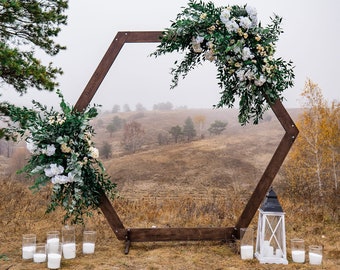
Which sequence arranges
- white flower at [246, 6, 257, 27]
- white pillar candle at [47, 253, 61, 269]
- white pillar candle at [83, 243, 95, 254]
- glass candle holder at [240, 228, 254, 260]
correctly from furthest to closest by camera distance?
white pillar candle at [83, 243, 95, 254] < glass candle holder at [240, 228, 254, 260] < white flower at [246, 6, 257, 27] < white pillar candle at [47, 253, 61, 269]

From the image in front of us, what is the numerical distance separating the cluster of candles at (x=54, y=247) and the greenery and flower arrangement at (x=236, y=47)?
2787mm

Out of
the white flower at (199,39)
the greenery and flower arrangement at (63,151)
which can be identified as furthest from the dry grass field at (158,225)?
the white flower at (199,39)

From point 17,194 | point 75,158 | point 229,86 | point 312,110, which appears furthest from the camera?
point 312,110

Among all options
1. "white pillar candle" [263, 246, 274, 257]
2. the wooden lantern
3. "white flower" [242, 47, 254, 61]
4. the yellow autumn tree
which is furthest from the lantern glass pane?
the yellow autumn tree

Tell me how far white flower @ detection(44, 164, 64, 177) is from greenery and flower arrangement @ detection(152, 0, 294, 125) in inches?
81.5

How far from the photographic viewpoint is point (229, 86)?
569 cm

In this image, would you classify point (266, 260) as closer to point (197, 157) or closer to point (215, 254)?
point (215, 254)

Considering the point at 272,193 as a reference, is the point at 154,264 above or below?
below

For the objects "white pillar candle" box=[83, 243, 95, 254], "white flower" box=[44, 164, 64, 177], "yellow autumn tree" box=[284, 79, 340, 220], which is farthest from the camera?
"yellow autumn tree" box=[284, 79, 340, 220]

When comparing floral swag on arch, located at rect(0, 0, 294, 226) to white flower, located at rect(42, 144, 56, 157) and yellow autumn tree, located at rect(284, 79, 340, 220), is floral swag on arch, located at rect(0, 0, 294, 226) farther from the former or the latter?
yellow autumn tree, located at rect(284, 79, 340, 220)

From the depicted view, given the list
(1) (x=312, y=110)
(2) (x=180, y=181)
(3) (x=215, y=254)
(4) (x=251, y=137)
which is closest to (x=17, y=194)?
(3) (x=215, y=254)

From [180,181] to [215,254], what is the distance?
14.1 metres

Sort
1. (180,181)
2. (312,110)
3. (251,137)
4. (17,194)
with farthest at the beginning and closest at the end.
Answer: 1. (251,137)
2. (180,181)
3. (312,110)
4. (17,194)

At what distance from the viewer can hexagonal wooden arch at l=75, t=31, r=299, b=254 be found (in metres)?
5.83
